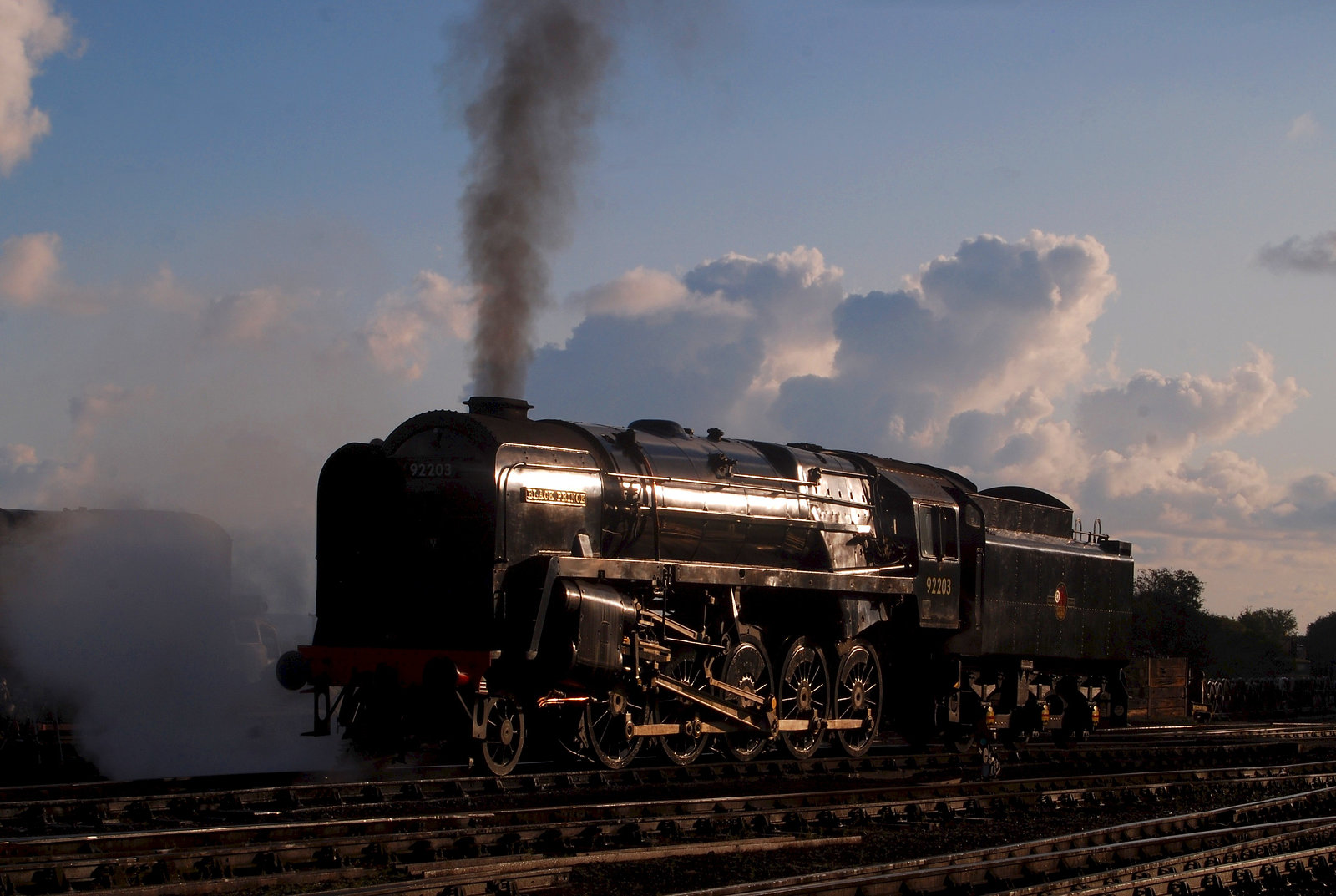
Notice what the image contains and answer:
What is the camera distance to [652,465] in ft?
45.8

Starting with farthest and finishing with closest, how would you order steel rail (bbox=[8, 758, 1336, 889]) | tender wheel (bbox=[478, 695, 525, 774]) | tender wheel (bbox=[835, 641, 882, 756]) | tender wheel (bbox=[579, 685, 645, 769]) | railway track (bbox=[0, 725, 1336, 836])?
tender wheel (bbox=[835, 641, 882, 756])
tender wheel (bbox=[579, 685, 645, 769])
tender wheel (bbox=[478, 695, 525, 774])
railway track (bbox=[0, 725, 1336, 836])
steel rail (bbox=[8, 758, 1336, 889])

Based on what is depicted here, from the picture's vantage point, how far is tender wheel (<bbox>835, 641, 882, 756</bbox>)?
639 inches

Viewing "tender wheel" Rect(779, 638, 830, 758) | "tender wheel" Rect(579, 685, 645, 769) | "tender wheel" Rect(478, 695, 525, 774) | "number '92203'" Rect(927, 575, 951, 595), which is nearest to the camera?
"tender wheel" Rect(478, 695, 525, 774)

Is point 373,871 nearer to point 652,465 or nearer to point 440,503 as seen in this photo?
point 440,503

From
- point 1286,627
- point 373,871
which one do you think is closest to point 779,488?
point 373,871

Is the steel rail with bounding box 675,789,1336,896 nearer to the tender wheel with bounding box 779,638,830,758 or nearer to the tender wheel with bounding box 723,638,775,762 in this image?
the tender wheel with bounding box 723,638,775,762

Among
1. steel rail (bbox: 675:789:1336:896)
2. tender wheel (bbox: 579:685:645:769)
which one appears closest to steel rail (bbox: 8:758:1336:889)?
steel rail (bbox: 675:789:1336:896)

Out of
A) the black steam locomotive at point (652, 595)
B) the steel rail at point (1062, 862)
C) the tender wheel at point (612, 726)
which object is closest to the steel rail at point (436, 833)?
the steel rail at point (1062, 862)

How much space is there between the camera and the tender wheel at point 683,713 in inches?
551

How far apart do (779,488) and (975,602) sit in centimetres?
393

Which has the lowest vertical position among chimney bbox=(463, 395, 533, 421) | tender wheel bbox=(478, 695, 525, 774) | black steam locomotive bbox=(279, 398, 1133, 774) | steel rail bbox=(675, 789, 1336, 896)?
steel rail bbox=(675, 789, 1336, 896)

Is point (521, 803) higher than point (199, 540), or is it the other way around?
point (199, 540)

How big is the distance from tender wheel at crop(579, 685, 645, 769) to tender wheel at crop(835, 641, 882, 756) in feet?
11.0

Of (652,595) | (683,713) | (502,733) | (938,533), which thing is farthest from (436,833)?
(938,533)
